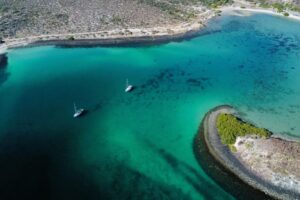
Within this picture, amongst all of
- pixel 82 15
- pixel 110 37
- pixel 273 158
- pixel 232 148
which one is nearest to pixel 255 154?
pixel 273 158

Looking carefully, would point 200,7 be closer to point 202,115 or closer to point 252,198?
point 202,115

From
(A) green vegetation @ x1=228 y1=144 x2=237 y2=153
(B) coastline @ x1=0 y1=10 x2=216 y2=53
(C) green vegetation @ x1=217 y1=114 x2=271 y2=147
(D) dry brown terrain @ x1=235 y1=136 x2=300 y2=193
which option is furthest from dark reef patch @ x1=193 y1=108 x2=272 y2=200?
(B) coastline @ x1=0 y1=10 x2=216 y2=53

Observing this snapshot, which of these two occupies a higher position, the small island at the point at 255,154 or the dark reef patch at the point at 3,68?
the dark reef patch at the point at 3,68

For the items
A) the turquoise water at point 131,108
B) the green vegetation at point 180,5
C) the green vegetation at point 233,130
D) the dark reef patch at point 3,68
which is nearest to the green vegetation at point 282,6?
the green vegetation at point 180,5

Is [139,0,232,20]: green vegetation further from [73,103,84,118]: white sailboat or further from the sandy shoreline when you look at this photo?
[73,103,84,118]: white sailboat

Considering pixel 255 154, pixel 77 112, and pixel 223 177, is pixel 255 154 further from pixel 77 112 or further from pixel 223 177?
pixel 77 112

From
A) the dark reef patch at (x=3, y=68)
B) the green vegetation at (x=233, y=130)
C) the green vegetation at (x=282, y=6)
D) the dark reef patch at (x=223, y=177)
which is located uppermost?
the dark reef patch at (x=3, y=68)

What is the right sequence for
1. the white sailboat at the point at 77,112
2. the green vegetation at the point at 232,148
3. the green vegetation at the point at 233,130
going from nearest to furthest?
the green vegetation at the point at 232,148 < the green vegetation at the point at 233,130 < the white sailboat at the point at 77,112

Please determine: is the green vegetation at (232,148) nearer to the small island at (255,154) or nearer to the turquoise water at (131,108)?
the small island at (255,154)
